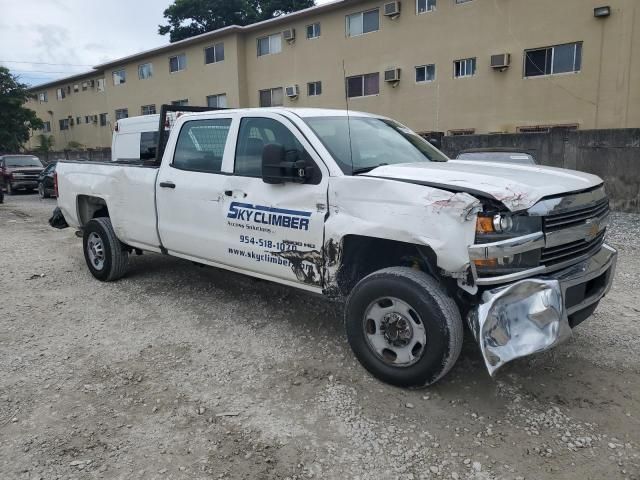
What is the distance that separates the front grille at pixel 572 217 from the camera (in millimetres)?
3124

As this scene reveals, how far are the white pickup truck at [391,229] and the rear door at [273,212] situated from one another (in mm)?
12

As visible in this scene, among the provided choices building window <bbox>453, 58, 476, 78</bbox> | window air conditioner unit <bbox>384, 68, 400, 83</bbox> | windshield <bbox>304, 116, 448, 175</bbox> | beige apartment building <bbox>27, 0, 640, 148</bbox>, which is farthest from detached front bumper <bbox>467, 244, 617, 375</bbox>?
window air conditioner unit <bbox>384, 68, 400, 83</bbox>

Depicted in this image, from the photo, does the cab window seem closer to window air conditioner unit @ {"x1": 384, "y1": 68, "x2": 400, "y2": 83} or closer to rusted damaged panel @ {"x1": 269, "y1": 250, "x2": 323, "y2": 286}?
rusted damaged panel @ {"x1": 269, "y1": 250, "x2": 323, "y2": 286}

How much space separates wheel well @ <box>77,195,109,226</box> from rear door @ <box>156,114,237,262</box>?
5.40ft

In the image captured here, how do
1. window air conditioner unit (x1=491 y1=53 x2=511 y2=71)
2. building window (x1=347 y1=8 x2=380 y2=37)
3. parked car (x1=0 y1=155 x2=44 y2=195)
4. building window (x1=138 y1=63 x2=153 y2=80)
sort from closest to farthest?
1. window air conditioner unit (x1=491 y1=53 x2=511 y2=71)
2. parked car (x1=0 y1=155 x2=44 y2=195)
3. building window (x1=347 y1=8 x2=380 y2=37)
4. building window (x1=138 y1=63 x2=153 y2=80)

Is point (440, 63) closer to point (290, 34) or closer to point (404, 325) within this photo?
point (290, 34)

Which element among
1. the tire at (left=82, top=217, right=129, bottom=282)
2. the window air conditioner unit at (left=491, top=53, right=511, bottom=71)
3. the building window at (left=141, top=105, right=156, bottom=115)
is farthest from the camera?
the building window at (left=141, top=105, right=156, bottom=115)

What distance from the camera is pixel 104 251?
241 inches

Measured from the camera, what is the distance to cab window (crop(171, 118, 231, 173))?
15.3ft

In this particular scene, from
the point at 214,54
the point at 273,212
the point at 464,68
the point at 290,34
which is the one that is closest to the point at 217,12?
the point at 214,54

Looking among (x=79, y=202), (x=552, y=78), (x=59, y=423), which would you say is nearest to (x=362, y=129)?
(x=59, y=423)

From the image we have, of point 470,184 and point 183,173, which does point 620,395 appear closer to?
point 470,184

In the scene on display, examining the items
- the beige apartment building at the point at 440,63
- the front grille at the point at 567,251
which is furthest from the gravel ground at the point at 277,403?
the beige apartment building at the point at 440,63

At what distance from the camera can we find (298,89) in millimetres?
25172
